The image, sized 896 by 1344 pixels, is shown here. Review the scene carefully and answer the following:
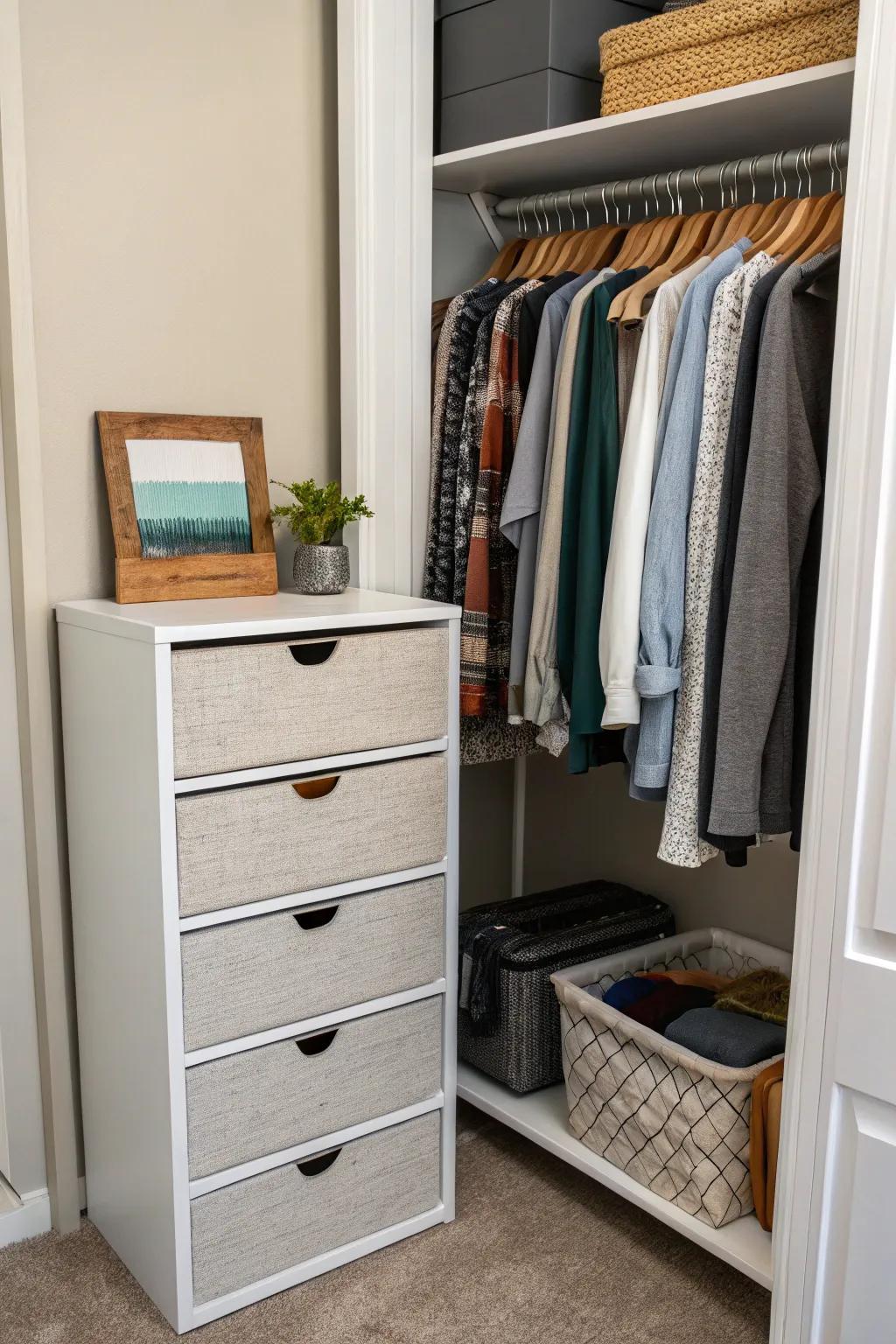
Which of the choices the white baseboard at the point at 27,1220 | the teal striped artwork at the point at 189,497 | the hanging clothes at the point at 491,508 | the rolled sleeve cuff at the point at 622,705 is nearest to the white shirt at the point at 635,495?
the rolled sleeve cuff at the point at 622,705

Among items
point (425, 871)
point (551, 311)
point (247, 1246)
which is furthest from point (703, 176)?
point (247, 1246)

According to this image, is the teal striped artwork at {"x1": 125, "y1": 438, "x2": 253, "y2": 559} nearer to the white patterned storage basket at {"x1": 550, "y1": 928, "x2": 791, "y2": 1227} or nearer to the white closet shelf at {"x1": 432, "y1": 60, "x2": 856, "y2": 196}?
the white closet shelf at {"x1": 432, "y1": 60, "x2": 856, "y2": 196}

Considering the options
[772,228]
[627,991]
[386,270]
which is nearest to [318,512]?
[386,270]

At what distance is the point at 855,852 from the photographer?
4.82 ft

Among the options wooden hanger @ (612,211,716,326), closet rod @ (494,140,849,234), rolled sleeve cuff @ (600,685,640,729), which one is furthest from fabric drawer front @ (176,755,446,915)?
closet rod @ (494,140,849,234)

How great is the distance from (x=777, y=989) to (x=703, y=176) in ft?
4.45

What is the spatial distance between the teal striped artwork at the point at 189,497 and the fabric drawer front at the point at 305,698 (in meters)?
0.32

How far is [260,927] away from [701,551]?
2.74ft

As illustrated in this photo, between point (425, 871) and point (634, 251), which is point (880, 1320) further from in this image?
point (634, 251)

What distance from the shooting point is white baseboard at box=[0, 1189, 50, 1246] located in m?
1.94

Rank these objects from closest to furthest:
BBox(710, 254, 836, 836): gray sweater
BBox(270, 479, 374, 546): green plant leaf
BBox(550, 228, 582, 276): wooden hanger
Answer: BBox(710, 254, 836, 836): gray sweater < BBox(270, 479, 374, 546): green plant leaf < BBox(550, 228, 582, 276): wooden hanger

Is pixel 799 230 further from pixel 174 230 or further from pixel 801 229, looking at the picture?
pixel 174 230

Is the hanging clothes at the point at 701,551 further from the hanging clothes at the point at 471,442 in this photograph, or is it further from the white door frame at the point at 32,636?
the white door frame at the point at 32,636

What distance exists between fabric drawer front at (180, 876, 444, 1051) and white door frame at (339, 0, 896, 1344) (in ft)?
1.98
